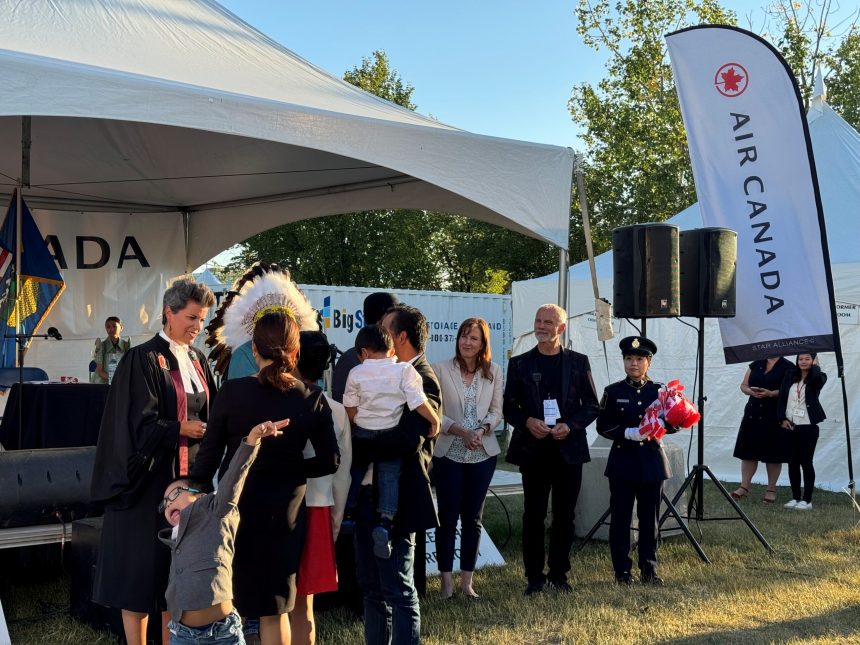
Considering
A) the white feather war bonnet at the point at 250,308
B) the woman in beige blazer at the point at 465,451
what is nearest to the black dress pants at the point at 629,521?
the woman in beige blazer at the point at 465,451

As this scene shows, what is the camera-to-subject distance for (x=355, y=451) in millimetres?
3633

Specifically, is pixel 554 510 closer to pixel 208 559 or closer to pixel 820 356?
pixel 208 559

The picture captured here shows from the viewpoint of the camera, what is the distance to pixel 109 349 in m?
9.20

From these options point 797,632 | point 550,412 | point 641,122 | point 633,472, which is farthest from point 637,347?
point 641,122

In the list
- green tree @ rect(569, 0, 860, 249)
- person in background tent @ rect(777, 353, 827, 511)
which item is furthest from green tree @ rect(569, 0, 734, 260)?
person in background tent @ rect(777, 353, 827, 511)

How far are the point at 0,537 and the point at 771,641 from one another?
3.72 meters

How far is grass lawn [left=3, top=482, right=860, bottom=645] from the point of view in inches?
171

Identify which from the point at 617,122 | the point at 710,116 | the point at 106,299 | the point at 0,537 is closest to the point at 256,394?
the point at 0,537

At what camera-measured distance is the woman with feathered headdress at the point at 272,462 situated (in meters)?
2.94

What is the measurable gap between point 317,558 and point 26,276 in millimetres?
4677

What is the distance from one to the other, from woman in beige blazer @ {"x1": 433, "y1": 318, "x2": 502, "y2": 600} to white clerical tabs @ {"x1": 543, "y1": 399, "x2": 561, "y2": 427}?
0.89 ft

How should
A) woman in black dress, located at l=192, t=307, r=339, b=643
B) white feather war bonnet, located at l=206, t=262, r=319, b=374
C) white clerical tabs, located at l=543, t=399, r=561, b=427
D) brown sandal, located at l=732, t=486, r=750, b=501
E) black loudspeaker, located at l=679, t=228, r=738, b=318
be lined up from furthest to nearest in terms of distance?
1. brown sandal, located at l=732, t=486, r=750, b=501
2. black loudspeaker, located at l=679, t=228, r=738, b=318
3. white clerical tabs, located at l=543, t=399, r=561, b=427
4. white feather war bonnet, located at l=206, t=262, r=319, b=374
5. woman in black dress, located at l=192, t=307, r=339, b=643

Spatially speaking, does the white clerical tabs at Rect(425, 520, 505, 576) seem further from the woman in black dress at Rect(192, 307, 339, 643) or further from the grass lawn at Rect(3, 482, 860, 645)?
the woman in black dress at Rect(192, 307, 339, 643)

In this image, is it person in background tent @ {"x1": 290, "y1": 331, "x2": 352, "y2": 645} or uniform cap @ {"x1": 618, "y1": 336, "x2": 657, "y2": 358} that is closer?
person in background tent @ {"x1": 290, "y1": 331, "x2": 352, "y2": 645}
